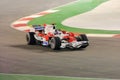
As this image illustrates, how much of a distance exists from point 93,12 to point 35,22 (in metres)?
3.36

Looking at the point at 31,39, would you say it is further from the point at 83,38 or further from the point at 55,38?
the point at 83,38

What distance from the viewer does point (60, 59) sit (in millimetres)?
8727

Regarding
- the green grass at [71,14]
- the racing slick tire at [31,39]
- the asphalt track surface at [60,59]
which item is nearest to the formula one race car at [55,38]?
the racing slick tire at [31,39]

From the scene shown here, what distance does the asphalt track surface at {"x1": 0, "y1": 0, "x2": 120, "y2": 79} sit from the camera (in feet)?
25.3

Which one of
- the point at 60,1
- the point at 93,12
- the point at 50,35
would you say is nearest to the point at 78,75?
the point at 50,35

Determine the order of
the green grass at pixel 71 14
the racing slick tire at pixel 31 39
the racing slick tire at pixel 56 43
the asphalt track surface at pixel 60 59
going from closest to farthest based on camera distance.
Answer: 1. the asphalt track surface at pixel 60 59
2. the racing slick tire at pixel 56 43
3. the racing slick tire at pixel 31 39
4. the green grass at pixel 71 14

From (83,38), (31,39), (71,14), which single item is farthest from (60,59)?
(71,14)

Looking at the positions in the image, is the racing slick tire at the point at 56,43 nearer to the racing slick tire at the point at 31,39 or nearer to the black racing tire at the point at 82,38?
the black racing tire at the point at 82,38

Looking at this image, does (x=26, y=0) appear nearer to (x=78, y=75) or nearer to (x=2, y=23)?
(x=2, y=23)

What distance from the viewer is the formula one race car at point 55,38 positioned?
9656 millimetres

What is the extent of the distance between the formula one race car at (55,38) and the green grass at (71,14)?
2.15 m

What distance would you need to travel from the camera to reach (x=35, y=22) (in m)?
14.7

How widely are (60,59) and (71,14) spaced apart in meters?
7.99

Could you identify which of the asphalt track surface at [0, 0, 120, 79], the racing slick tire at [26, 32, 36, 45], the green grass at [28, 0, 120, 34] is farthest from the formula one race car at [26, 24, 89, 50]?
the green grass at [28, 0, 120, 34]
